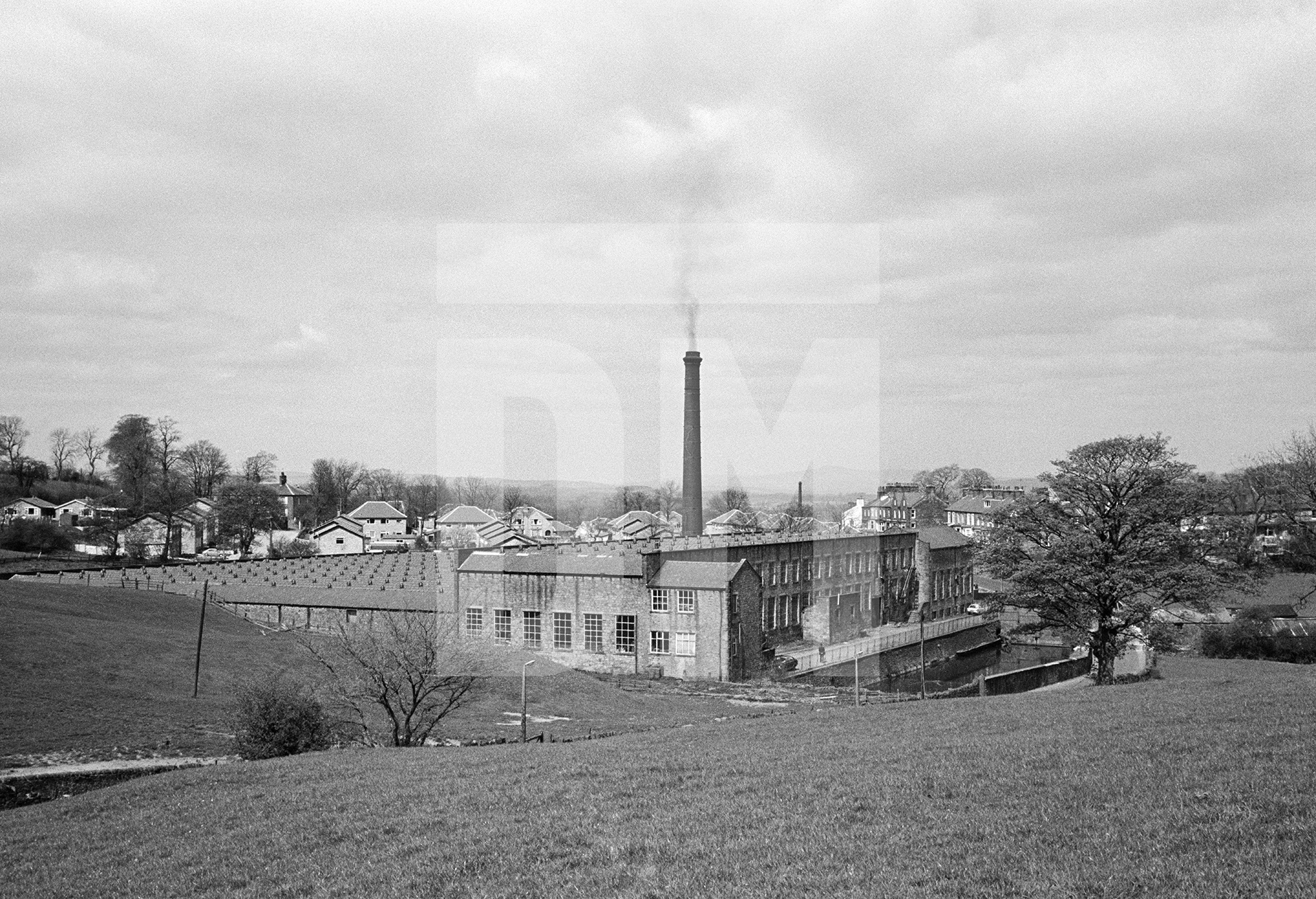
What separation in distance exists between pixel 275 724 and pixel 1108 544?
28.4 m

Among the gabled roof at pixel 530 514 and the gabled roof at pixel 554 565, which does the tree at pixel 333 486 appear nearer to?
the gabled roof at pixel 530 514

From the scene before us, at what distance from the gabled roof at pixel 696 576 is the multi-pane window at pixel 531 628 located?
6.79 meters

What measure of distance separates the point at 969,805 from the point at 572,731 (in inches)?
751

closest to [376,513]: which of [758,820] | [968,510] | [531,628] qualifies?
[531,628]

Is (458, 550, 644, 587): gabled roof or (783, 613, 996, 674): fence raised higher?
(458, 550, 644, 587): gabled roof

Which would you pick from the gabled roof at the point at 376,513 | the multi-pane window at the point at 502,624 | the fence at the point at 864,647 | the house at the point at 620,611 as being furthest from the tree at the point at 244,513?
the fence at the point at 864,647

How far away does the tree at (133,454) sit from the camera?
105 m

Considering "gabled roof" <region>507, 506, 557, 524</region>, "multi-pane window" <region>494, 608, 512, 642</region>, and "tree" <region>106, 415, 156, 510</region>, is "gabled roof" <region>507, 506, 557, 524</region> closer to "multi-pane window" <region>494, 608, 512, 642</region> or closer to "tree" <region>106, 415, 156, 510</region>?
"tree" <region>106, 415, 156, 510</region>

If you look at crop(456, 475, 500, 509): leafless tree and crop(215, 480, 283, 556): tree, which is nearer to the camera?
crop(215, 480, 283, 556): tree

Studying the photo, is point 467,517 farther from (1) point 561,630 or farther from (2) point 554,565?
(1) point 561,630

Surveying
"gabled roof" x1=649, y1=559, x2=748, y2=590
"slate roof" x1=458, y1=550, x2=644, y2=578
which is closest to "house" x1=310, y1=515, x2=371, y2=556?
"slate roof" x1=458, y1=550, x2=644, y2=578

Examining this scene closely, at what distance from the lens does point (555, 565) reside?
1951 inches

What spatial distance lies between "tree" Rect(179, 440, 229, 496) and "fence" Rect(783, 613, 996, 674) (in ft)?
282

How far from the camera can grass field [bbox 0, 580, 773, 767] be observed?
2456 centimetres
